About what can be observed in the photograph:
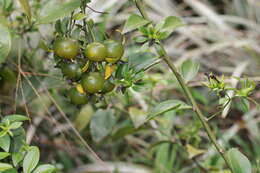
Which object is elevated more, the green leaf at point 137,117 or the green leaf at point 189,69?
the green leaf at point 189,69

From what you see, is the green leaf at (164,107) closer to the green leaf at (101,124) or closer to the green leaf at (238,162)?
the green leaf at (238,162)

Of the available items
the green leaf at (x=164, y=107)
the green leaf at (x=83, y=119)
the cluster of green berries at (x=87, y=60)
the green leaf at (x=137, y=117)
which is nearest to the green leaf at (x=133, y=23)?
the cluster of green berries at (x=87, y=60)

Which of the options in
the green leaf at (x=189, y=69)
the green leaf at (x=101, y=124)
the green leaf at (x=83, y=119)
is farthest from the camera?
the green leaf at (x=83, y=119)

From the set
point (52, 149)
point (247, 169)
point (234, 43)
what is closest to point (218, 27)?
point (234, 43)

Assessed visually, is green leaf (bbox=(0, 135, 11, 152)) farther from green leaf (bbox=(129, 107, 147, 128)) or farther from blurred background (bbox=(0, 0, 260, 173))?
green leaf (bbox=(129, 107, 147, 128))

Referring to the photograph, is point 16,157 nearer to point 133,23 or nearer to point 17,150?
point 17,150

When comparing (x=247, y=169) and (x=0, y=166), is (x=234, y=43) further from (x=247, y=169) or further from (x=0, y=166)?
(x=0, y=166)

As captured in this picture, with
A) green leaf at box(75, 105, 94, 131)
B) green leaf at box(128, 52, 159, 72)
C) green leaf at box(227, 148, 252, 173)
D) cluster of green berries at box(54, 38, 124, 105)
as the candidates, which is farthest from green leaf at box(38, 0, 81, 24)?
green leaf at box(75, 105, 94, 131)
